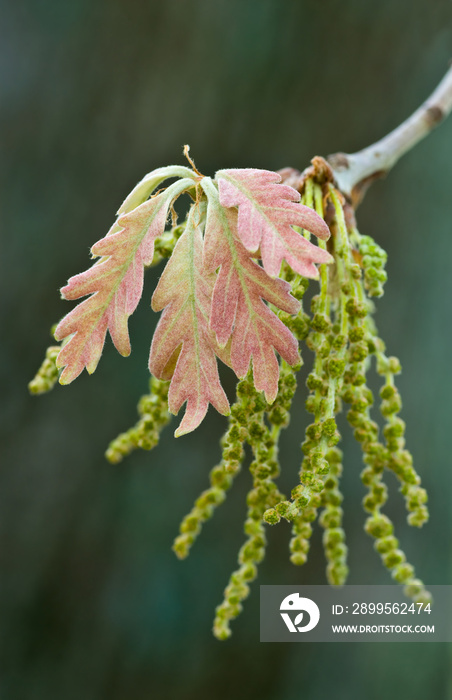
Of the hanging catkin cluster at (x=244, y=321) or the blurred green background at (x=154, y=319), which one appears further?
the blurred green background at (x=154, y=319)

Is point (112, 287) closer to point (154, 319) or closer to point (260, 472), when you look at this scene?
point (260, 472)

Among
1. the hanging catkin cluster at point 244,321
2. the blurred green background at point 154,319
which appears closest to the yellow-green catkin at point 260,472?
the hanging catkin cluster at point 244,321

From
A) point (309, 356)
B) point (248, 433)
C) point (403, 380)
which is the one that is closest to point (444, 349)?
point (403, 380)

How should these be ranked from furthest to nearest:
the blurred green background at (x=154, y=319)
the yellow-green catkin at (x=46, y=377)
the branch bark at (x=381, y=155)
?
the blurred green background at (x=154, y=319) < the branch bark at (x=381, y=155) < the yellow-green catkin at (x=46, y=377)

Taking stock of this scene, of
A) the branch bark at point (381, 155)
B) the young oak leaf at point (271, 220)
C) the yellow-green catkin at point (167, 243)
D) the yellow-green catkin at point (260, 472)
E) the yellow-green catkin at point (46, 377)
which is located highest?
the branch bark at point (381, 155)

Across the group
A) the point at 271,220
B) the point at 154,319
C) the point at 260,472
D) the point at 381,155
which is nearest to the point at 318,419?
the point at 260,472

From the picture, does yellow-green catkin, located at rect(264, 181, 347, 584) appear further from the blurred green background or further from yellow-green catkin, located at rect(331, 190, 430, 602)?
the blurred green background

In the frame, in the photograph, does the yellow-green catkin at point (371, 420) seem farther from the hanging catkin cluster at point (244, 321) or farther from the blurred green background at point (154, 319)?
the blurred green background at point (154, 319)

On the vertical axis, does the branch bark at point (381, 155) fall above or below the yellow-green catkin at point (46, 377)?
above

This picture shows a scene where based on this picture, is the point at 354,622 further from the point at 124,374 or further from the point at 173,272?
the point at 173,272
